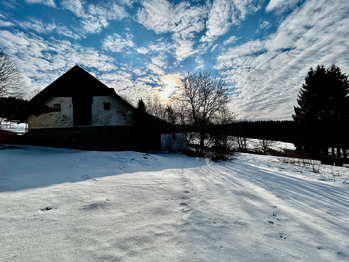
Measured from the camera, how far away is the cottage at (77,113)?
12414 mm

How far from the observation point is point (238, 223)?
215 centimetres

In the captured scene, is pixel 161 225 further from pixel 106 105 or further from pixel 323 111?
pixel 323 111

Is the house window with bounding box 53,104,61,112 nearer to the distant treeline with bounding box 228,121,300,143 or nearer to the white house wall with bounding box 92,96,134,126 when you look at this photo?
the white house wall with bounding box 92,96,134,126

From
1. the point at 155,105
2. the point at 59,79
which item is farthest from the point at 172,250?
the point at 155,105

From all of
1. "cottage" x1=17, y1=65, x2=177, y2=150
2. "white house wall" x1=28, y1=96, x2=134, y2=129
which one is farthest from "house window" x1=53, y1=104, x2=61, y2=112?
"white house wall" x1=28, y1=96, x2=134, y2=129

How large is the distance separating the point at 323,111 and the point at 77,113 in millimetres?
29678

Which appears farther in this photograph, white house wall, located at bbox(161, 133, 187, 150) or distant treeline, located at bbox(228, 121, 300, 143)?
distant treeline, located at bbox(228, 121, 300, 143)

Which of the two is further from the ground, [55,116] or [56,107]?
[56,107]

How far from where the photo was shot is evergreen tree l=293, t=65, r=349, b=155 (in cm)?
1844

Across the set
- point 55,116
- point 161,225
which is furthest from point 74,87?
point 161,225

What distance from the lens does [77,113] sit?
12.6 m

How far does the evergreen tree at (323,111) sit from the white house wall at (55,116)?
2821cm

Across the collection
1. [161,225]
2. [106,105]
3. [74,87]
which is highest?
[74,87]

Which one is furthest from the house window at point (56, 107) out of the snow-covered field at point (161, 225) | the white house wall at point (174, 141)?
the snow-covered field at point (161, 225)
